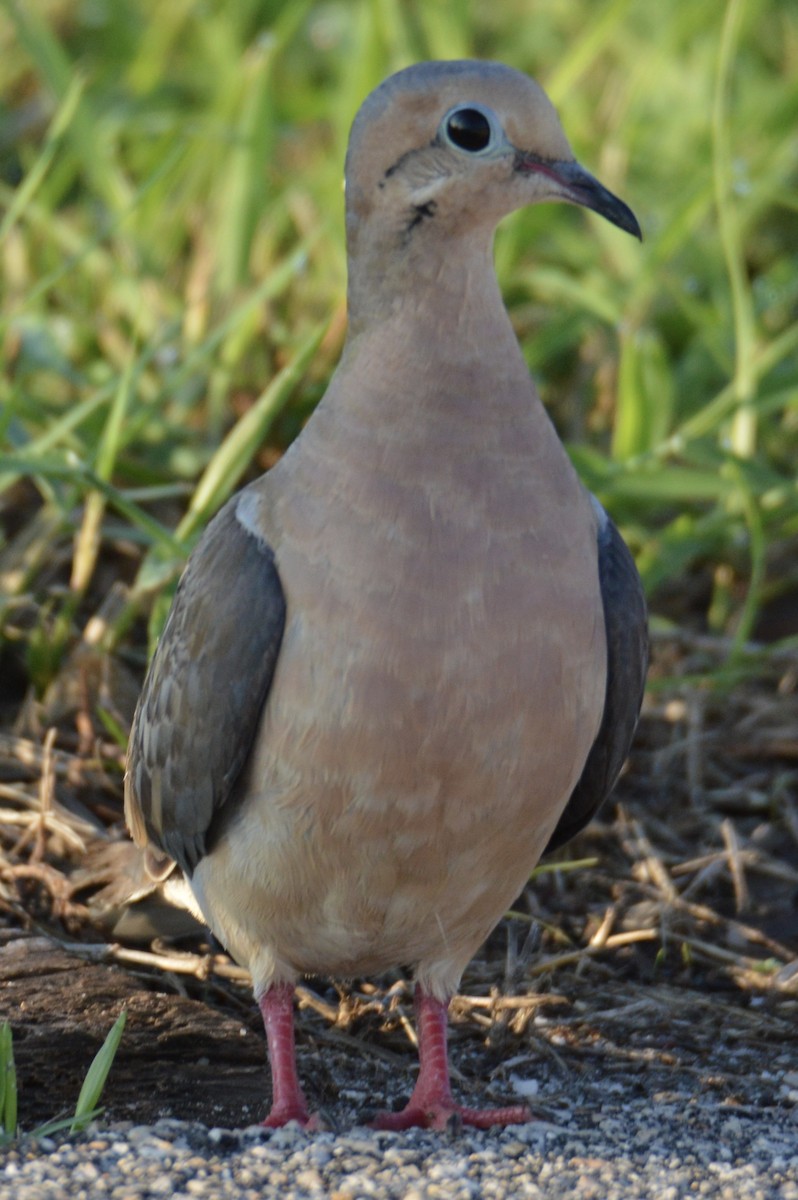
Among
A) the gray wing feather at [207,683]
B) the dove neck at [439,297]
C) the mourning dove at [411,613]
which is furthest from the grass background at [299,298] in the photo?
the dove neck at [439,297]

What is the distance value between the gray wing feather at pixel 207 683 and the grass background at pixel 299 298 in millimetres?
866

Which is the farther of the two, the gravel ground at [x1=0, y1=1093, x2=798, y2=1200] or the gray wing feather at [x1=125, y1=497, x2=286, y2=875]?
→ the gray wing feather at [x1=125, y1=497, x2=286, y2=875]

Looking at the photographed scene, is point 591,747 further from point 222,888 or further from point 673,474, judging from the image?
point 673,474

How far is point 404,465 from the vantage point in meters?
2.91

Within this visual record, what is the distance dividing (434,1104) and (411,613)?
0.93 meters

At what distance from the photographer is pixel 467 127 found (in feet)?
9.65

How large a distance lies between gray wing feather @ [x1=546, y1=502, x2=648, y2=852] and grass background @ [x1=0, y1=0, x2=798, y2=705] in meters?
1.31

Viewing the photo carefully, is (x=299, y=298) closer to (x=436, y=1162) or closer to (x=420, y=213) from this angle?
(x=420, y=213)

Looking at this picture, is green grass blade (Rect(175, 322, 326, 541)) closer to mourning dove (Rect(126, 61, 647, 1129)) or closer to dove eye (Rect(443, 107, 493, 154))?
mourning dove (Rect(126, 61, 647, 1129))

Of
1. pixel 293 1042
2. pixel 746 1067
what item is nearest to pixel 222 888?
pixel 293 1042

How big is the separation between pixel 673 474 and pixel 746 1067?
196cm

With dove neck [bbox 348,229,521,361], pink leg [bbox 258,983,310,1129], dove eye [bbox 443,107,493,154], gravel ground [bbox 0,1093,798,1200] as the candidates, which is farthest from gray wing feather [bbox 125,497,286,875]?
dove eye [bbox 443,107,493,154]

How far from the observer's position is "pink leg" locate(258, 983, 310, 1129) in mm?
2982

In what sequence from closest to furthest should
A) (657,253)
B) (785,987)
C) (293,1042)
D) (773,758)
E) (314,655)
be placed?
(314,655)
(293,1042)
(785,987)
(773,758)
(657,253)
